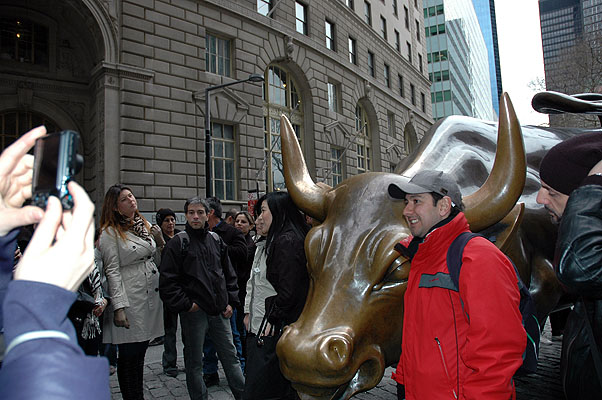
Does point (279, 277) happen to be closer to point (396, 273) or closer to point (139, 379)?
point (396, 273)

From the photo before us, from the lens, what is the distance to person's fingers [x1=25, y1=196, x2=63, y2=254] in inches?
36.9

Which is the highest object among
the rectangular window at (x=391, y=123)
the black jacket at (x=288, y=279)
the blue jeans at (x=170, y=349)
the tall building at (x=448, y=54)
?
the tall building at (x=448, y=54)

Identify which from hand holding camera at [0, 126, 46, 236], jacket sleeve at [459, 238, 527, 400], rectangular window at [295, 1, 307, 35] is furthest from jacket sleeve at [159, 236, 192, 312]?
rectangular window at [295, 1, 307, 35]

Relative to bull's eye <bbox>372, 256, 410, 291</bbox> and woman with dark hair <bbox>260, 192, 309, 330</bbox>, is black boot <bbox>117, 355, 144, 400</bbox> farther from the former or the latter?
bull's eye <bbox>372, 256, 410, 291</bbox>

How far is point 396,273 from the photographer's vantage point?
8.36ft

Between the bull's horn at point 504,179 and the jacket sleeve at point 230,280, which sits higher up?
the bull's horn at point 504,179

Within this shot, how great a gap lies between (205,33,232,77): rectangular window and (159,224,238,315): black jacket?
1550 centimetres

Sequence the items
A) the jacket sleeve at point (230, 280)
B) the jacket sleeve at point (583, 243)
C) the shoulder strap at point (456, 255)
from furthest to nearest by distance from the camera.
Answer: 1. the jacket sleeve at point (230, 280)
2. the shoulder strap at point (456, 255)
3. the jacket sleeve at point (583, 243)

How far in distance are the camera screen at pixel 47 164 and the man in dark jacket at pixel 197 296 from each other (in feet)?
10.7

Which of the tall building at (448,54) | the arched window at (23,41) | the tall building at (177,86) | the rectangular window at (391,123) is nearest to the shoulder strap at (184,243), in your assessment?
the tall building at (177,86)

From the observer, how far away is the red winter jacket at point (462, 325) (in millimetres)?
1858

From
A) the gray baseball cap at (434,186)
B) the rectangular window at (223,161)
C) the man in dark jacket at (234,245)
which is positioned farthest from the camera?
the rectangular window at (223,161)

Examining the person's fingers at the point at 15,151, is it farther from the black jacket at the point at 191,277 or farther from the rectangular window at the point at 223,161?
the rectangular window at the point at 223,161

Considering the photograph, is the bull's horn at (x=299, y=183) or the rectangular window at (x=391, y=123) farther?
the rectangular window at (x=391, y=123)
